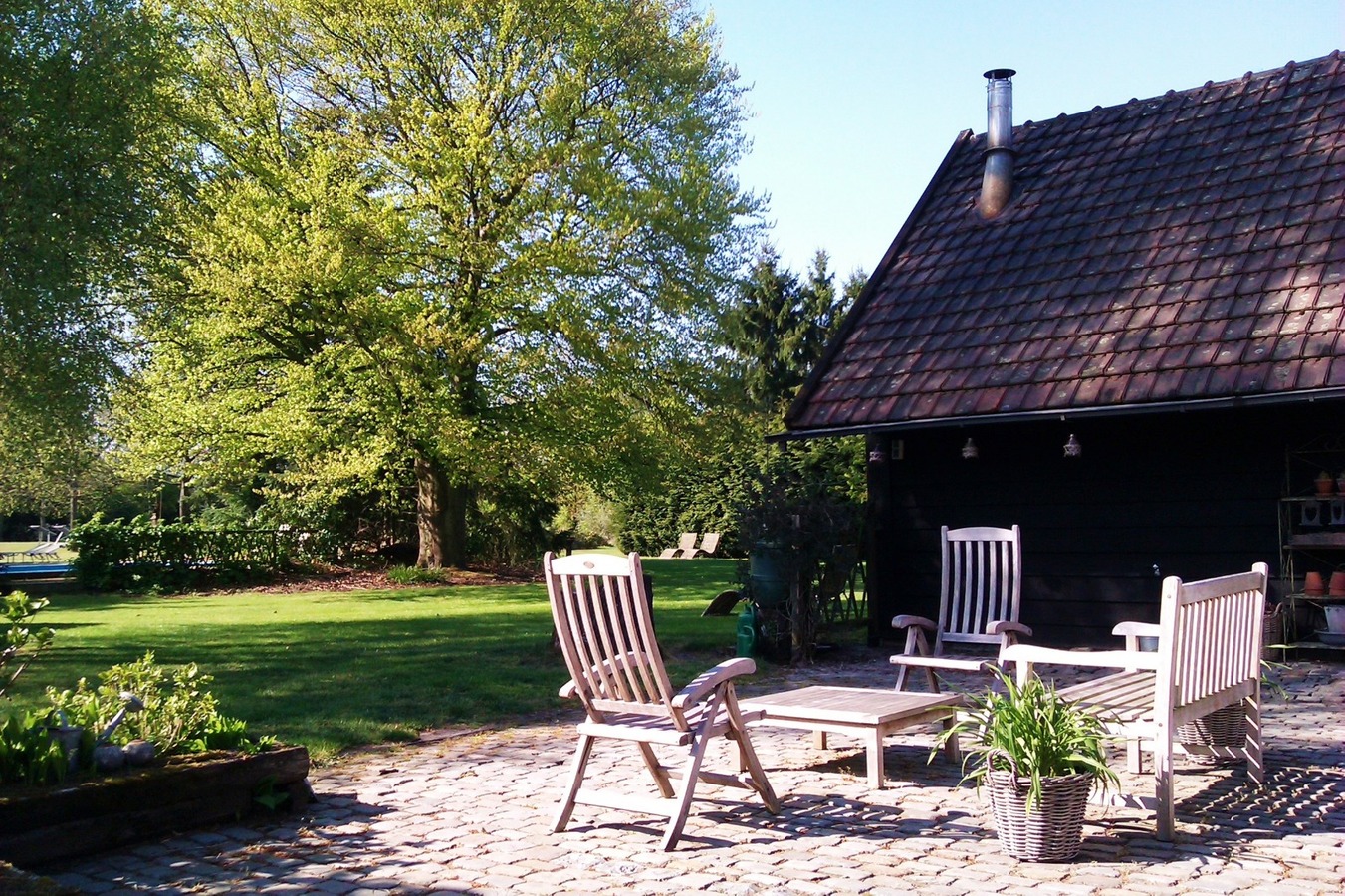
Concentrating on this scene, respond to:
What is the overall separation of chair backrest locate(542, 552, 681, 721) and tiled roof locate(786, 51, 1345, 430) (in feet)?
19.0

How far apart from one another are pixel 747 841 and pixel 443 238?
585 inches

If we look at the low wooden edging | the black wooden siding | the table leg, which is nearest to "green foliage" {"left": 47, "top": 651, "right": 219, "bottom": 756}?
the low wooden edging

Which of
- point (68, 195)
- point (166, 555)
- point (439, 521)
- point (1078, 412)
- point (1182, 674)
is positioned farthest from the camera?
point (439, 521)

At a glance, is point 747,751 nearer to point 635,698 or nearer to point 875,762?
point 635,698

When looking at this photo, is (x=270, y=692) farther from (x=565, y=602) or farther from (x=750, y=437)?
(x=750, y=437)

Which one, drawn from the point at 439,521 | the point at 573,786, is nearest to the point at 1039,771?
the point at 573,786

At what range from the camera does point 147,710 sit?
17.7ft

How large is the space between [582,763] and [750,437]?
17.2 metres

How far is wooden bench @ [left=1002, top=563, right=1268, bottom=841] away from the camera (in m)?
4.95

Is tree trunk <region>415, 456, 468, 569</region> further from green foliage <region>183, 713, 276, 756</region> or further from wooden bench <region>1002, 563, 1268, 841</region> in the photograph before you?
wooden bench <region>1002, 563, 1268, 841</region>

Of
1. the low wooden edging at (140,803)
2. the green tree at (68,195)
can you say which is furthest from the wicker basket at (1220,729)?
the green tree at (68,195)

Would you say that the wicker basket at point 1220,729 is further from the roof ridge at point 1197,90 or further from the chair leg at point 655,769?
the roof ridge at point 1197,90

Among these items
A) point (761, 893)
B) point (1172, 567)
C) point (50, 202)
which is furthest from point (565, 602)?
point (50, 202)

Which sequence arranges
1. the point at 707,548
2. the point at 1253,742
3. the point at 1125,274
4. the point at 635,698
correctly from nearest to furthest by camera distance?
the point at 635,698 → the point at 1253,742 → the point at 1125,274 → the point at 707,548
